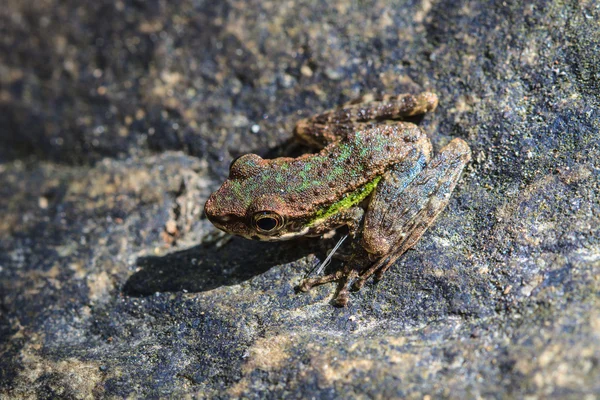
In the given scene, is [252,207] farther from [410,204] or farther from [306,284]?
[410,204]

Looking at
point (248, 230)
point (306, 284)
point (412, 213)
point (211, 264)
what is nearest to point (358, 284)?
point (306, 284)

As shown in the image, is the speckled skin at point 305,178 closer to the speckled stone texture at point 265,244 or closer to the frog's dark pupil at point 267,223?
the frog's dark pupil at point 267,223

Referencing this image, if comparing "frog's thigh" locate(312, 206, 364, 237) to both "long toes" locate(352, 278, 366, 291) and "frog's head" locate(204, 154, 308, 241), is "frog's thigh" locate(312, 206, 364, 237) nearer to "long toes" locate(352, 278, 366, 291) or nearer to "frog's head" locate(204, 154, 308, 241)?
"frog's head" locate(204, 154, 308, 241)

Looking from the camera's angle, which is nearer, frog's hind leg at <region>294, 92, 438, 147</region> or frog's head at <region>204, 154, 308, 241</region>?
frog's head at <region>204, 154, 308, 241</region>

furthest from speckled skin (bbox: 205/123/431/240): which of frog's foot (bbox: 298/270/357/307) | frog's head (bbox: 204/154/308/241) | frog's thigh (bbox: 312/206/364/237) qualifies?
frog's foot (bbox: 298/270/357/307)

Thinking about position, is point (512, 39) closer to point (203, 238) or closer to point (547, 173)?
point (547, 173)

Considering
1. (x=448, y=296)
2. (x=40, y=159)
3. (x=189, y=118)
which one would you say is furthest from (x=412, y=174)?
(x=40, y=159)
